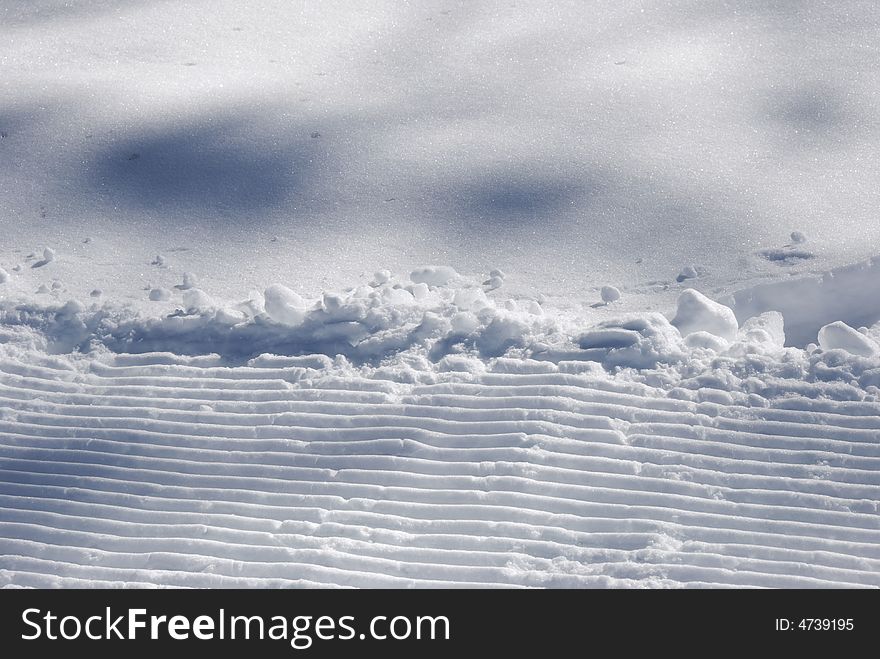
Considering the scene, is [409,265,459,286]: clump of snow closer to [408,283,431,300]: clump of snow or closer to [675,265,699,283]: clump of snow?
[408,283,431,300]: clump of snow

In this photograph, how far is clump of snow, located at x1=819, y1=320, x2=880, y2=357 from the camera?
416cm

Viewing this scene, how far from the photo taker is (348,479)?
3.88m

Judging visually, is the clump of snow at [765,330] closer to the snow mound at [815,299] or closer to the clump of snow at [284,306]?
the snow mound at [815,299]

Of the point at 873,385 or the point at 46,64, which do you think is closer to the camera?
the point at 873,385

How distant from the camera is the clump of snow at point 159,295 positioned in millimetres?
5043

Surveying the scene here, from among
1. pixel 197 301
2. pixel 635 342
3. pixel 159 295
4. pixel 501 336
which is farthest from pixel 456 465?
pixel 159 295

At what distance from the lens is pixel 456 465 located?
3867 mm

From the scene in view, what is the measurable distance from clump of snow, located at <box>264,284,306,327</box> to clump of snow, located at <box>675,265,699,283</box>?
6.39 feet

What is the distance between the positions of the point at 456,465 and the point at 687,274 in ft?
6.17

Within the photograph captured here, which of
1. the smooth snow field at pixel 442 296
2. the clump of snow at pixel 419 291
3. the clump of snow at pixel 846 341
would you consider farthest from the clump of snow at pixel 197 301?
the clump of snow at pixel 846 341

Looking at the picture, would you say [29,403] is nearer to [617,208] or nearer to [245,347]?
[245,347]

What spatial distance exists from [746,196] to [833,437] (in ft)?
6.85
